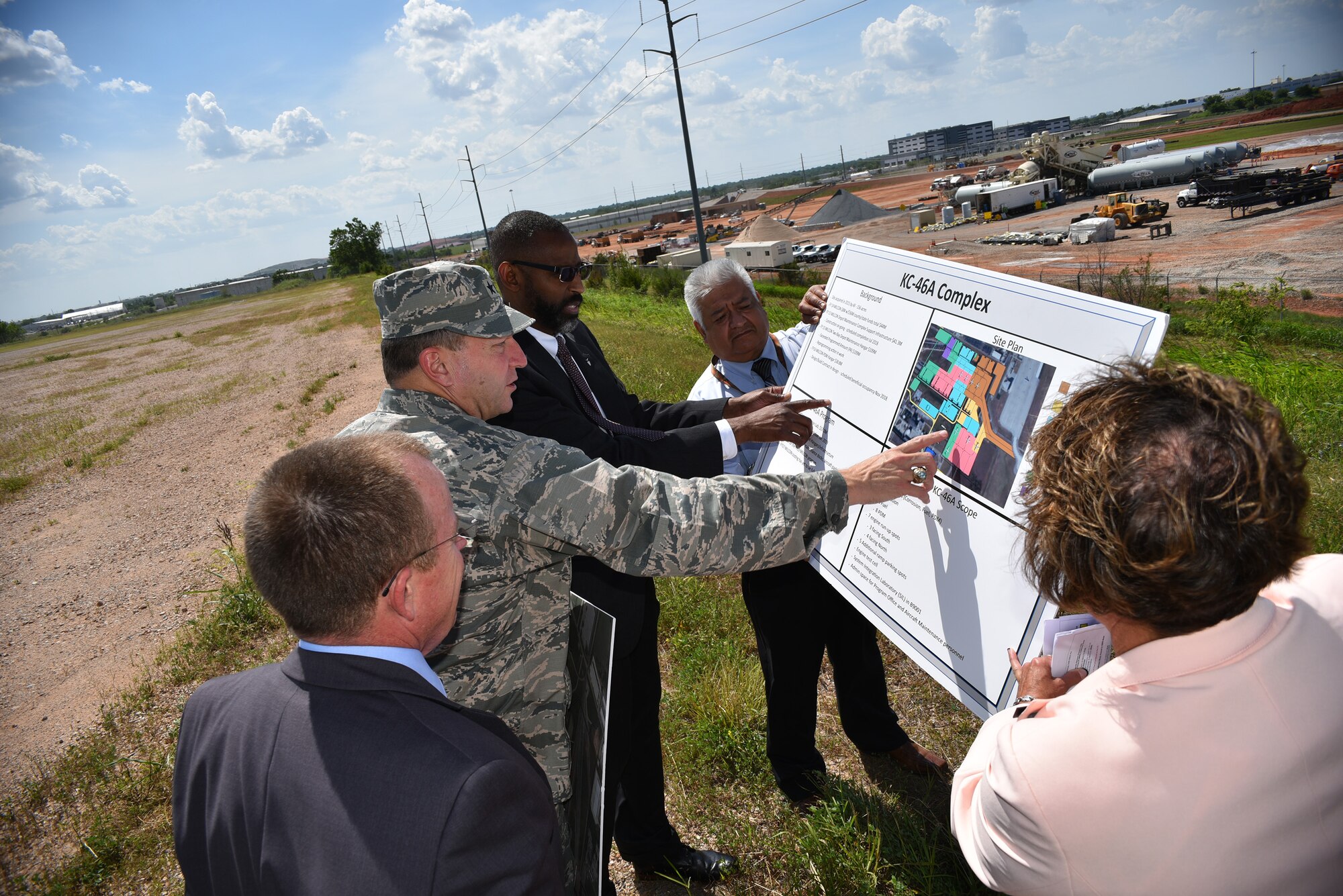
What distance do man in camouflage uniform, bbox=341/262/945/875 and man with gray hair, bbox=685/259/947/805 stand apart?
3.55 ft

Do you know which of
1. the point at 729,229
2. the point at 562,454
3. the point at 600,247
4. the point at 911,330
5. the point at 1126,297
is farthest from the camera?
the point at 600,247

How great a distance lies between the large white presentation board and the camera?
5.96ft

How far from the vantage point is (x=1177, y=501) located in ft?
3.62

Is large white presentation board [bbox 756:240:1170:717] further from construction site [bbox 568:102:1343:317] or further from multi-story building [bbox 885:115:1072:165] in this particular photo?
multi-story building [bbox 885:115:1072:165]

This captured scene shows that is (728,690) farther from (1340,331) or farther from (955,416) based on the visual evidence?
(1340,331)

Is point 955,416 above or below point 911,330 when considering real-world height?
below

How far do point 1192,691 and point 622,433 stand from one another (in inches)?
77.9

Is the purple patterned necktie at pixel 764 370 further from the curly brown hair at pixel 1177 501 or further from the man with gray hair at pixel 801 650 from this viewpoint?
the curly brown hair at pixel 1177 501

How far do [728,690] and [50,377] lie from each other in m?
42.0

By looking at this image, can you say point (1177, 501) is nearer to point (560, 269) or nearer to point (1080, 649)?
point (1080, 649)

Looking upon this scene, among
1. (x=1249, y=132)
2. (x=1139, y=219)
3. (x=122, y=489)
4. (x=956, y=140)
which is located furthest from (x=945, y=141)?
(x=122, y=489)

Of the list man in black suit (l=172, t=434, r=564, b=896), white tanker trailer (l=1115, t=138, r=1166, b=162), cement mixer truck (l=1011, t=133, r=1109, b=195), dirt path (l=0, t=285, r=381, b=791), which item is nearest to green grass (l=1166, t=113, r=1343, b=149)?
white tanker trailer (l=1115, t=138, r=1166, b=162)

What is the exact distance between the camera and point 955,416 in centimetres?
211

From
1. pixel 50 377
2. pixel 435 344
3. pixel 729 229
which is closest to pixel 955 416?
pixel 435 344
